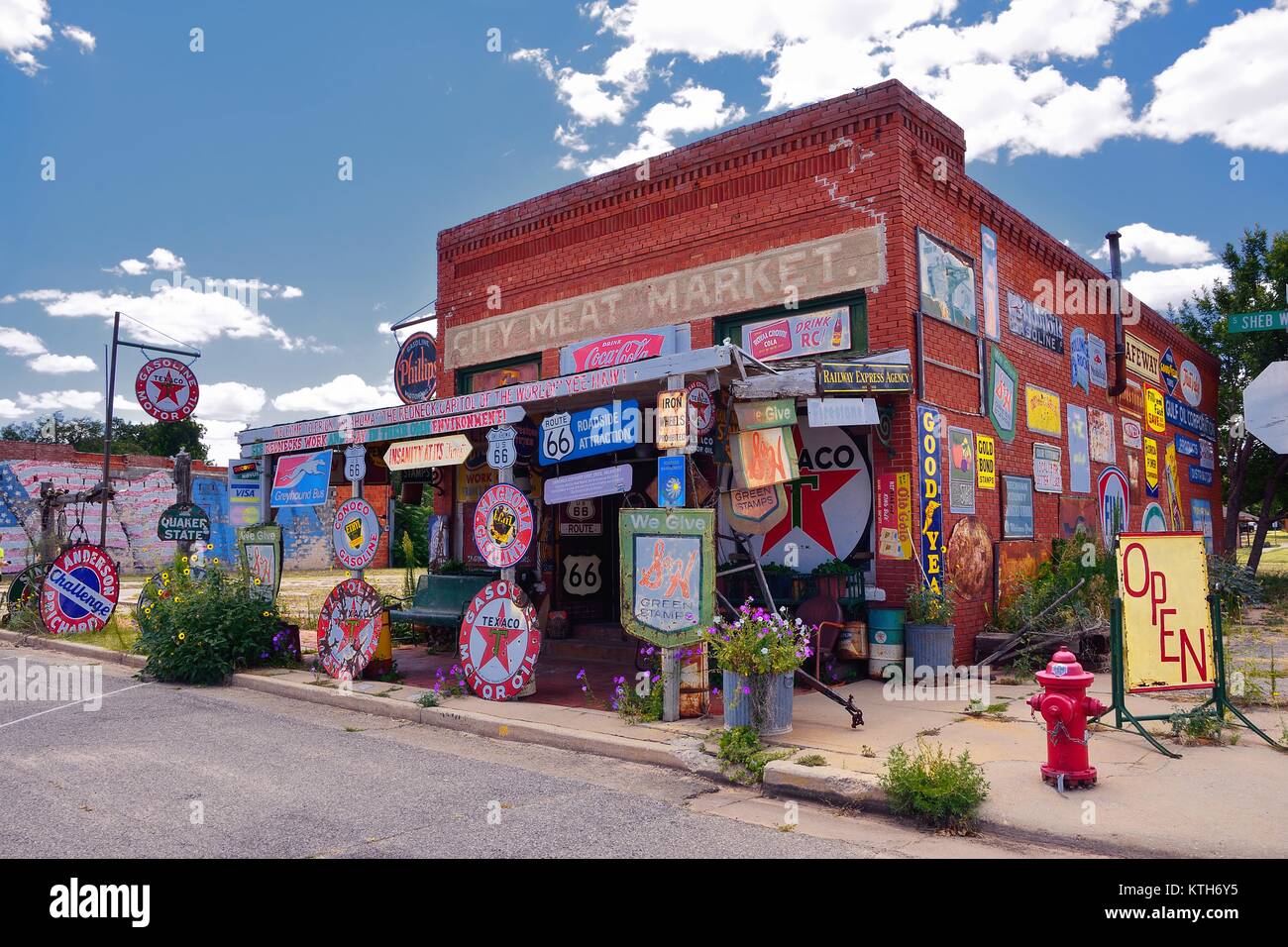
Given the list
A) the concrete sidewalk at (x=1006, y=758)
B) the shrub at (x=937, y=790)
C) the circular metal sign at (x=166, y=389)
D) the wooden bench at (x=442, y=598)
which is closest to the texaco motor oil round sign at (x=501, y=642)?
the concrete sidewalk at (x=1006, y=758)

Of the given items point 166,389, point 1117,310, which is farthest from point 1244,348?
point 166,389

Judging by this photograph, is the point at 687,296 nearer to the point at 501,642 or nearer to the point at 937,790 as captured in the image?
the point at 501,642

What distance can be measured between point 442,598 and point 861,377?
6807 millimetres

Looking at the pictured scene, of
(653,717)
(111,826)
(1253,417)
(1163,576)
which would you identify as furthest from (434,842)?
(1253,417)

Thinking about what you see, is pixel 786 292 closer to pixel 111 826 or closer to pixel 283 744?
pixel 283 744

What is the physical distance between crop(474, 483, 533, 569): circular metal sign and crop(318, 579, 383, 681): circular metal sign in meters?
2.22

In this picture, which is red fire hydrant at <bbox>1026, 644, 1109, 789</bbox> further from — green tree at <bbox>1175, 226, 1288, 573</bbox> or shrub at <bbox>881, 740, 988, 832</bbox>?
green tree at <bbox>1175, 226, 1288, 573</bbox>

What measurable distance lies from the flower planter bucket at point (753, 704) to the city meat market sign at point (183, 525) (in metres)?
9.45

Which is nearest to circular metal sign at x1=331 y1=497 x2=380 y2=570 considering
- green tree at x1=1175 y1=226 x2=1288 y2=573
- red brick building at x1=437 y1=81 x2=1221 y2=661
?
red brick building at x1=437 y1=81 x2=1221 y2=661

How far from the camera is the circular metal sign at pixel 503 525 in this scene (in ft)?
31.2

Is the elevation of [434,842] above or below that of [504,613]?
below
